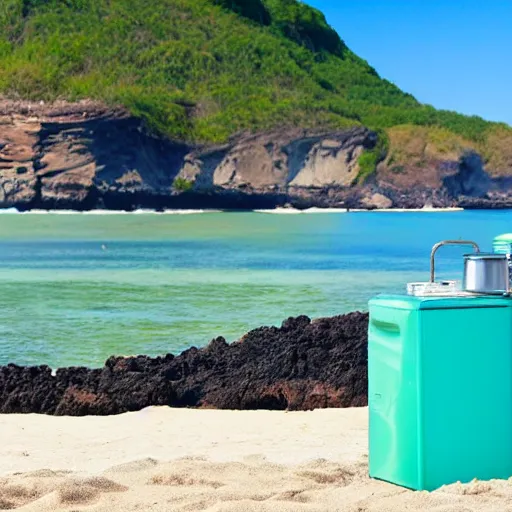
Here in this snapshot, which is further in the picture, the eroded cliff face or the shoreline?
the shoreline

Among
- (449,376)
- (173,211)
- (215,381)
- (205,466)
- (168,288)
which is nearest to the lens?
Result: (449,376)

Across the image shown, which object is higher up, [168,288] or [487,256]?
[487,256]

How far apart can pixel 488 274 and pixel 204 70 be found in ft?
425

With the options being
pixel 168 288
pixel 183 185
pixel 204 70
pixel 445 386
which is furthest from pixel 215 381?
pixel 204 70

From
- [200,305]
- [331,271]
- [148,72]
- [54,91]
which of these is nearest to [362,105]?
[148,72]

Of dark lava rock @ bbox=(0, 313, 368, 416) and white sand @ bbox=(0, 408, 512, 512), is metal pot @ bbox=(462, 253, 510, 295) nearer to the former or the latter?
white sand @ bbox=(0, 408, 512, 512)

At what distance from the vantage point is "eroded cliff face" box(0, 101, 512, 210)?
104625mm

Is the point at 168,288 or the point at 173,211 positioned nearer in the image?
the point at 168,288

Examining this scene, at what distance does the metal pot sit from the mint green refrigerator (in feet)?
0.18

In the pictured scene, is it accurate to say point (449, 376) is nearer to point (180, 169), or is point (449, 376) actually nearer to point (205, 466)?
point (205, 466)

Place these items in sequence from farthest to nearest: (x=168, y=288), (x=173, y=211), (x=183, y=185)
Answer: (x=173, y=211) → (x=183, y=185) → (x=168, y=288)

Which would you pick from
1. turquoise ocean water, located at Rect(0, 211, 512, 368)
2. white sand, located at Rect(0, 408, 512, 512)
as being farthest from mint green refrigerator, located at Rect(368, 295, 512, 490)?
turquoise ocean water, located at Rect(0, 211, 512, 368)

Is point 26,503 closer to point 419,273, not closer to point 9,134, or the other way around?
point 419,273

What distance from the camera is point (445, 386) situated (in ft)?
14.0
